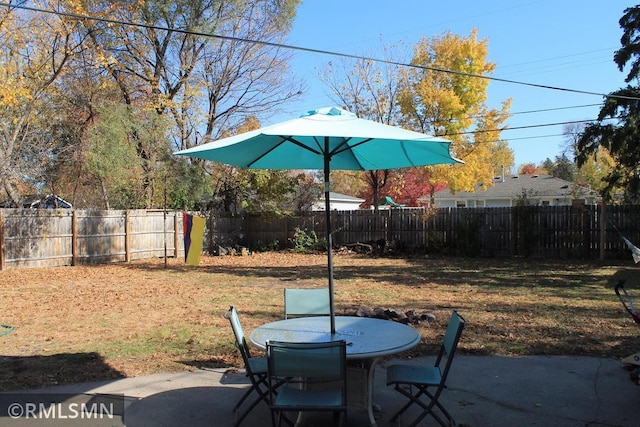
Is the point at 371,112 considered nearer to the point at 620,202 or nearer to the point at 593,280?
the point at 620,202

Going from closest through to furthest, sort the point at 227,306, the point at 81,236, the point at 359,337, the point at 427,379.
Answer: the point at 427,379, the point at 359,337, the point at 227,306, the point at 81,236

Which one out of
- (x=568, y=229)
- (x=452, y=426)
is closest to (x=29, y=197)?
(x=568, y=229)

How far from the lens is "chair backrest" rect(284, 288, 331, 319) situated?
5098mm

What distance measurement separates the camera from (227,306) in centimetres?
896

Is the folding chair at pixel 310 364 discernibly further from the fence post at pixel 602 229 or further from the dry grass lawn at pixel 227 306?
the fence post at pixel 602 229

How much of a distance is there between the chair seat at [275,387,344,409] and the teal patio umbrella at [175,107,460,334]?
2.18 feet

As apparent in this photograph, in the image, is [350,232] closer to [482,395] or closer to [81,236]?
[81,236]

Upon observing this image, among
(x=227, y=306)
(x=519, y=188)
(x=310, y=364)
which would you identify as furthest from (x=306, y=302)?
(x=519, y=188)

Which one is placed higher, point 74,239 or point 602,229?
point 602,229

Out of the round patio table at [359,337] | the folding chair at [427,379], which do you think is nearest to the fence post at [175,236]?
the round patio table at [359,337]

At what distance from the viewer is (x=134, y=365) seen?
17.5ft

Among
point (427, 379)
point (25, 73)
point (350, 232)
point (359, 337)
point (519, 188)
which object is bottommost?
point (427, 379)

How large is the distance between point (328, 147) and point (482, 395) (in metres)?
2.54

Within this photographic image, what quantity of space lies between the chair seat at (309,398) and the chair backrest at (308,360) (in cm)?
18
